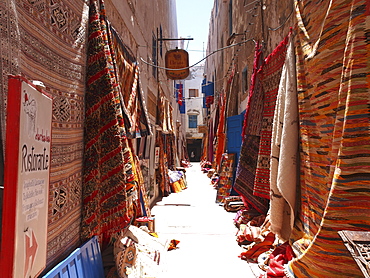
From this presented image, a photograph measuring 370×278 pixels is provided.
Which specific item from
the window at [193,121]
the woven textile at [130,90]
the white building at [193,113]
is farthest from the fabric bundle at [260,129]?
the window at [193,121]

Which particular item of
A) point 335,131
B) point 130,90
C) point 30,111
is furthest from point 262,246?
point 30,111

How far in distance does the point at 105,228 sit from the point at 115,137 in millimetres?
784

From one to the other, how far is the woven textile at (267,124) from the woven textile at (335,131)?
4.32 ft

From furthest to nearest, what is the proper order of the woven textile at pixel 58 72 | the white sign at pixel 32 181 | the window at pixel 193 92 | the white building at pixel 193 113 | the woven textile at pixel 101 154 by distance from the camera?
the window at pixel 193 92
the white building at pixel 193 113
the woven textile at pixel 101 154
the woven textile at pixel 58 72
the white sign at pixel 32 181

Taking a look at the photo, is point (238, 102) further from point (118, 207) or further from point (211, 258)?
point (118, 207)

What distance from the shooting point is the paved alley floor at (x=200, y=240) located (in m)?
3.53

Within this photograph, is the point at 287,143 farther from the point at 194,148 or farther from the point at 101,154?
the point at 194,148

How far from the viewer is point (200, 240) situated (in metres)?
4.69

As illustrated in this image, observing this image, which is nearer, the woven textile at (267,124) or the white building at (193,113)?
the woven textile at (267,124)

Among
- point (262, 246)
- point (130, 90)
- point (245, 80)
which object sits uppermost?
point (245, 80)

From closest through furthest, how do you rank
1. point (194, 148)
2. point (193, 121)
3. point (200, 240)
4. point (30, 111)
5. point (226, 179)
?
point (30, 111), point (200, 240), point (226, 179), point (193, 121), point (194, 148)

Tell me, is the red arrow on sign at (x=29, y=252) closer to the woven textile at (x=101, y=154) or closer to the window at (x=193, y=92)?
the woven textile at (x=101, y=154)

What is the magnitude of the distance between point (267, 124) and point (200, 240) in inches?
80.0

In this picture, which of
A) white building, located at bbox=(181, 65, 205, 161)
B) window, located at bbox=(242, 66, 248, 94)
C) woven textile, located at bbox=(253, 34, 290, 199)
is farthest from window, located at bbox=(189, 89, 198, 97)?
woven textile, located at bbox=(253, 34, 290, 199)
